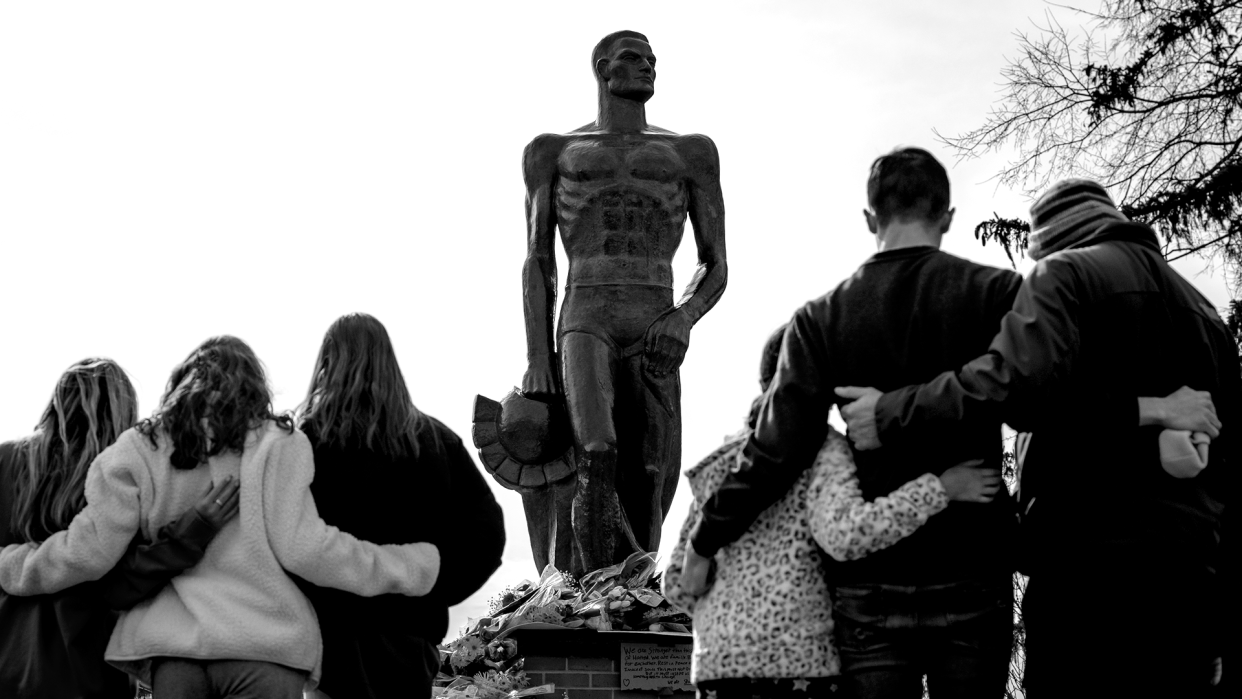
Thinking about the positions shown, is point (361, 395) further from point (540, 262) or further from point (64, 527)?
point (540, 262)

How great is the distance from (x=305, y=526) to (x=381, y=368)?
1.67 ft

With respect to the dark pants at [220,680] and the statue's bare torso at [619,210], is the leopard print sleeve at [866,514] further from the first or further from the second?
the statue's bare torso at [619,210]

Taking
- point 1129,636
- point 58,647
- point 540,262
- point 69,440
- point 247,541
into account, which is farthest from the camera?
point 540,262

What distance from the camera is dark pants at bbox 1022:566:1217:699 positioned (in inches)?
145

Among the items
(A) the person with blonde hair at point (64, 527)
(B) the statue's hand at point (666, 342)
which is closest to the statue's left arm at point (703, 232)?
(B) the statue's hand at point (666, 342)

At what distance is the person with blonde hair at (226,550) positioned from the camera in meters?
4.06

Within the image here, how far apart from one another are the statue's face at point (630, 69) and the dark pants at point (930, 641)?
5.59 metres

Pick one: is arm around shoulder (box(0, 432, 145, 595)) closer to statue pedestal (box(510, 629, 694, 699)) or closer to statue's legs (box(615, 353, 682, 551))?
statue pedestal (box(510, 629, 694, 699))

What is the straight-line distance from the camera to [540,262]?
873 centimetres

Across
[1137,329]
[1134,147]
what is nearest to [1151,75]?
[1134,147]

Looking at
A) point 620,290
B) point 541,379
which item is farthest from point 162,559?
point 620,290

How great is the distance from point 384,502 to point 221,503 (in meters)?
0.43

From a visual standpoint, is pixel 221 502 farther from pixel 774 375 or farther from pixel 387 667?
pixel 774 375

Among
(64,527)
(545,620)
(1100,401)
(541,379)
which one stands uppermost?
(541,379)
